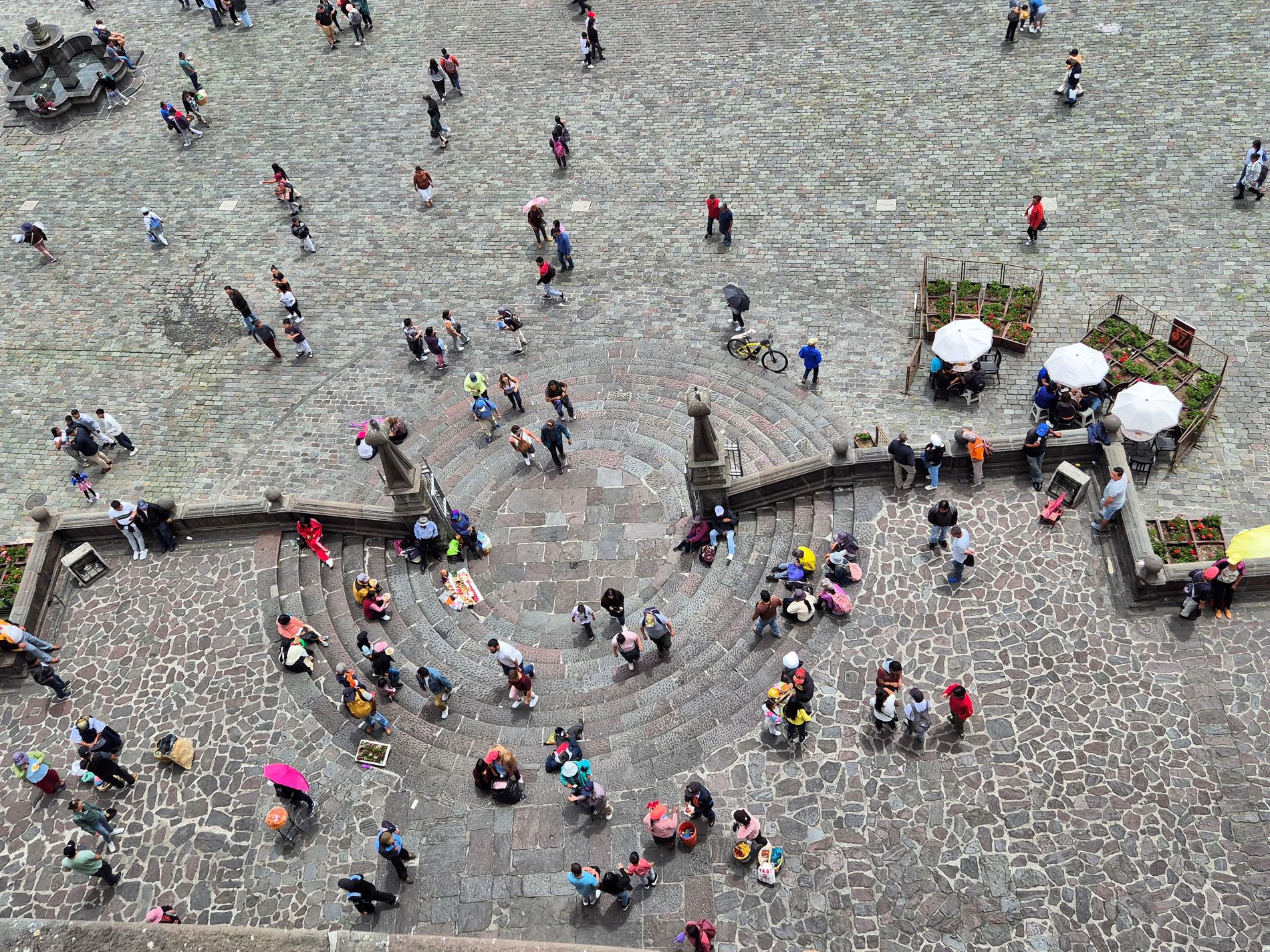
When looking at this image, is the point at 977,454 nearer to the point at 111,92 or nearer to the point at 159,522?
the point at 159,522

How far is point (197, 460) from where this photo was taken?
28.4 meters

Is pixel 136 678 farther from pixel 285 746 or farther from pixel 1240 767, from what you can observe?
pixel 1240 767

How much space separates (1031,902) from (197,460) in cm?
2419

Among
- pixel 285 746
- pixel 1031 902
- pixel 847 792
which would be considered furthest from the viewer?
pixel 285 746

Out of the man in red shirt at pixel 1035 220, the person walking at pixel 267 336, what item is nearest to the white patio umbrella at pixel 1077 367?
the man in red shirt at pixel 1035 220

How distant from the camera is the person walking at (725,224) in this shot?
101 feet

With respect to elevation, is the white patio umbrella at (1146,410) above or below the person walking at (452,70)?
below

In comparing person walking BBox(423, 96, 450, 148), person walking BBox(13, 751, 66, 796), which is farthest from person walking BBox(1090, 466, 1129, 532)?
person walking BBox(423, 96, 450, 148)

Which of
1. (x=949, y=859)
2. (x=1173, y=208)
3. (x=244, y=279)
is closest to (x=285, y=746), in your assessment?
(x=949, y=859)

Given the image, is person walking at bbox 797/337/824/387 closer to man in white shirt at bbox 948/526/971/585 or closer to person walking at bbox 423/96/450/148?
man in white shirt at bbox 948/526/971/585

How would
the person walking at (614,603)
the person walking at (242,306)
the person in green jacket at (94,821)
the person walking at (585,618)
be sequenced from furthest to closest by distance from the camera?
the person walking at (242,306), the person walking at (585,618), the person walking at (614,603), the person in green jacket at (94,821)

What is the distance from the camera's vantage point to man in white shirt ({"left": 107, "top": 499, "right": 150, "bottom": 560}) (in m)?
24.0

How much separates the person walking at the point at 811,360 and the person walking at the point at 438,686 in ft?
42.1

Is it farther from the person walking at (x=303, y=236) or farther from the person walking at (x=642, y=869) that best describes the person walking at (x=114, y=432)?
the person walking at (x=642, y=869)
